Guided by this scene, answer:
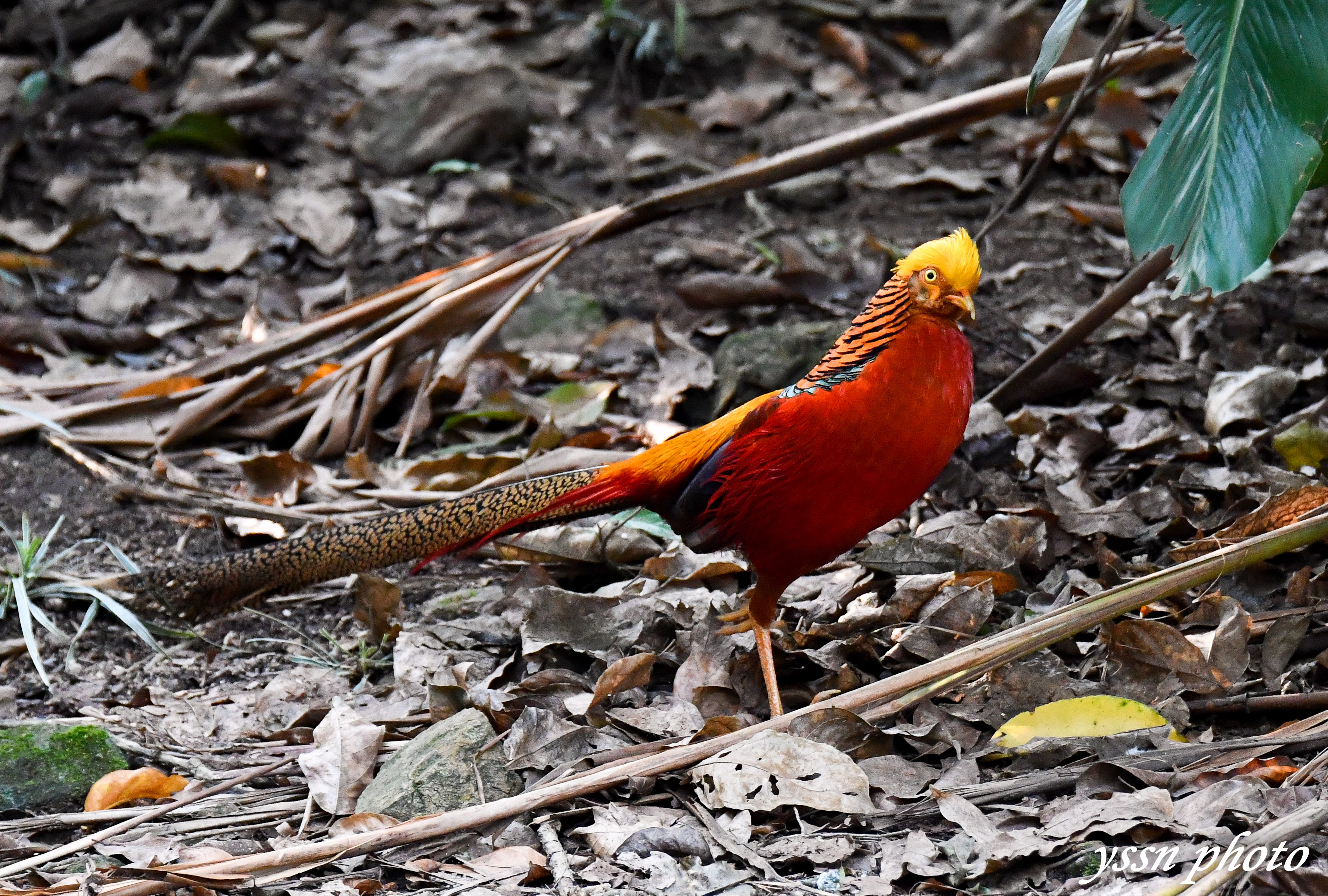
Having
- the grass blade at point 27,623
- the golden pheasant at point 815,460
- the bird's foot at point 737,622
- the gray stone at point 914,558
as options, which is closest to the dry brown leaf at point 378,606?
the golden pheasant at point 815,460

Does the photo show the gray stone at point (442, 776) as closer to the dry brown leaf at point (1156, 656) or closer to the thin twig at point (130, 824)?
the thin twig at point (130, 824)

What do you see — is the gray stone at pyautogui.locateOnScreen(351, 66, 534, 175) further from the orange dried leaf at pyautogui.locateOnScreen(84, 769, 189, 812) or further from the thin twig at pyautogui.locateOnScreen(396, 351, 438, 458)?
the orange dried leaf at pyautogui.locateOnScreen(84, 769, 189, 812)

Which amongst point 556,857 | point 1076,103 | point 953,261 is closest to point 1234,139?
point 953,261

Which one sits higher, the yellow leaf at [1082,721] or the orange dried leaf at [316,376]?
the yellow leaf at [1082,721]

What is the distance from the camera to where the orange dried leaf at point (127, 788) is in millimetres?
2723

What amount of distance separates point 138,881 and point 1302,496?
2498 mm

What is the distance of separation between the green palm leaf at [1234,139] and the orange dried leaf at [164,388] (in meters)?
3.16

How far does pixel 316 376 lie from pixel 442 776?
2294 millimetres

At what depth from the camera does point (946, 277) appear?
8.84ft

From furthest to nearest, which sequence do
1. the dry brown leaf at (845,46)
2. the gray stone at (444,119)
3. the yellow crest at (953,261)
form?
1. the dry brown leaf at (845,46)
2. the gray stone at (444,119)
3. the yellow crest at (953,261)

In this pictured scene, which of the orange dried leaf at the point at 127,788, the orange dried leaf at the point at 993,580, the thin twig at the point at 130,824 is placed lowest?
the orange dried leaf at the point at 127,788

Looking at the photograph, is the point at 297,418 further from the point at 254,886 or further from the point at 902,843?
the point at 902,843

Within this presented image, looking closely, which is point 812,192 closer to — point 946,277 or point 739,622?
point 739,622

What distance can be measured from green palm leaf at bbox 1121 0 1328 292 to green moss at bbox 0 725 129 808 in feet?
7.84
